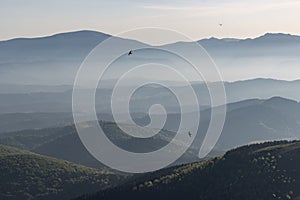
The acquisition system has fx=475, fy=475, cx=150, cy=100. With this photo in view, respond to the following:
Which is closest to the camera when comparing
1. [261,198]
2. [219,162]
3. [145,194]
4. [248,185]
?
[261,198]

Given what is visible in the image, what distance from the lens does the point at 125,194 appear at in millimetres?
154125

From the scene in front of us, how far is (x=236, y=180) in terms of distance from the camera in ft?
466

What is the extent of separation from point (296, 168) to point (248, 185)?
18694mm

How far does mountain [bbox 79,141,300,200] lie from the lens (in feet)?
436

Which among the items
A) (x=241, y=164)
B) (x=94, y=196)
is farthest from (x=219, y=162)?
(x=94, y=196)

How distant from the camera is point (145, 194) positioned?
490 ft

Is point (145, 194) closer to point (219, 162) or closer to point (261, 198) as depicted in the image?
point (219, 162)

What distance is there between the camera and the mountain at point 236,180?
13300cm

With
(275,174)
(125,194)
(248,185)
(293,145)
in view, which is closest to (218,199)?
(248,185)

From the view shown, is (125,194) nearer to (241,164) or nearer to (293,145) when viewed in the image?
(241,164)

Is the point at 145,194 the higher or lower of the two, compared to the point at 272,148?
lower

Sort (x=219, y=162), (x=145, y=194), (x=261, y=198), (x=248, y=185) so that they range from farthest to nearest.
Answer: (x=219, y=162), (x=145, y=194), (x=248, y=185), (x=261, y=198)

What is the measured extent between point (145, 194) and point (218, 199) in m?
27.5

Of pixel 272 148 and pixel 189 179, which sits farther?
pixel 272 148
